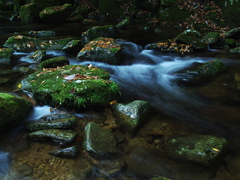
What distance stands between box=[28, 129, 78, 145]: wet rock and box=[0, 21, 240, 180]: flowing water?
0.40 feet

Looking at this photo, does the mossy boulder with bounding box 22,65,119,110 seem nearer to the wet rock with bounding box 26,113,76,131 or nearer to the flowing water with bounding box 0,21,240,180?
the flowing water with bounding box 0,21,240,180

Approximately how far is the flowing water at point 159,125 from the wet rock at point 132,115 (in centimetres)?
17

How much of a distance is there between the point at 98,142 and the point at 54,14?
17.0 m

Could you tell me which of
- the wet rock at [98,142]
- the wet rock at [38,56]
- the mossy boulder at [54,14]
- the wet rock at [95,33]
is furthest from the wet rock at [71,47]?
the mossy boulder at [54,14]

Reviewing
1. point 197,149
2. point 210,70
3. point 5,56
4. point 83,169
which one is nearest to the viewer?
point 83,169

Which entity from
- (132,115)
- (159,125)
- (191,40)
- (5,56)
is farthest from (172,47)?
(5,56)

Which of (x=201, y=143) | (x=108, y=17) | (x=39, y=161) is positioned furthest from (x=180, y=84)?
(x=108, y=17)

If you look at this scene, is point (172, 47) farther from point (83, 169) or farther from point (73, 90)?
point (83, 169)

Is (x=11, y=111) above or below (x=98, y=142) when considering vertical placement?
above

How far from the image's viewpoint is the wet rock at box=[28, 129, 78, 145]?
12.8 feet

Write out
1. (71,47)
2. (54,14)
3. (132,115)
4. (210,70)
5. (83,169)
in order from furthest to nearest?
(54,14), (71,47), (210,70), (132,115), (83,169)

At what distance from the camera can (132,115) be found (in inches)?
182

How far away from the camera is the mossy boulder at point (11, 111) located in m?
4.02

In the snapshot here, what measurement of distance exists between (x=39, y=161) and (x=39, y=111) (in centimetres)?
171
